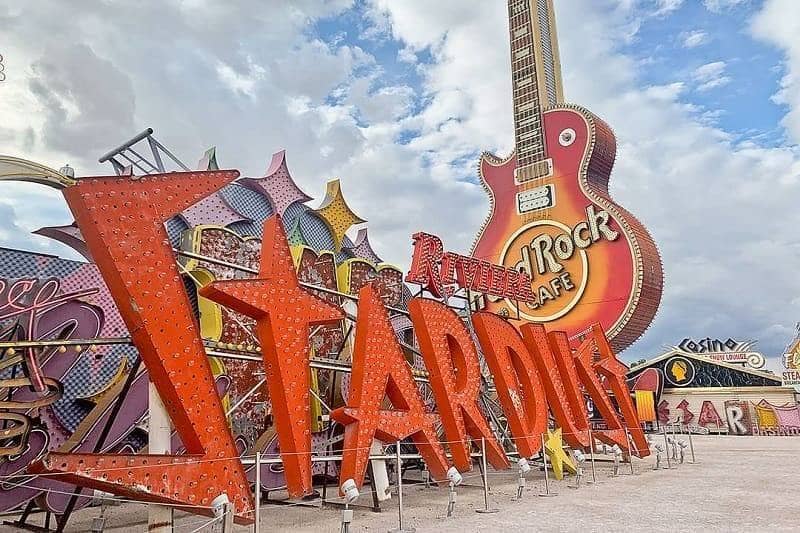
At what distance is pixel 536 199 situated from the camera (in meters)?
28.9

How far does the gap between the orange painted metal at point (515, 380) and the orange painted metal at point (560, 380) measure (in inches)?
12.6

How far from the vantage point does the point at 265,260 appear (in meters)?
9.59

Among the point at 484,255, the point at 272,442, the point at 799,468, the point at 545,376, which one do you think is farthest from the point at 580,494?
the point at 484,255

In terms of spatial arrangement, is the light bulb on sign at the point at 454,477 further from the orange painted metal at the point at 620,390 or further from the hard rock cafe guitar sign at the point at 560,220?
the hard rock cafe guitar sign at the point at 560,220

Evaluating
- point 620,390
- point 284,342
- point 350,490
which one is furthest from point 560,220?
point 350,490

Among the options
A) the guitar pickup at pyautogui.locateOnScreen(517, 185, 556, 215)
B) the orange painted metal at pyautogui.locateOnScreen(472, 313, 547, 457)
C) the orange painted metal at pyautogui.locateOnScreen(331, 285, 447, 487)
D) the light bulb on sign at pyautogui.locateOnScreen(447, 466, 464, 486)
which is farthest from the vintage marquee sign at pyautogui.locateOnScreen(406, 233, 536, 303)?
the guitar pickup at pyautogui.locateOnScreen(517, 185, 556, 215)

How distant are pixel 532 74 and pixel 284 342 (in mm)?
25761

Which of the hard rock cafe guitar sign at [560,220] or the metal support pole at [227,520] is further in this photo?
the hard rock cafe guitar sign at [560,220]

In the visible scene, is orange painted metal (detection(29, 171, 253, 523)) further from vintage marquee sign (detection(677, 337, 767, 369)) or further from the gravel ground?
vintage marquee sign (detection(677, 337, 767, 369))

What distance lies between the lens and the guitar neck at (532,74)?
29625 millimetres

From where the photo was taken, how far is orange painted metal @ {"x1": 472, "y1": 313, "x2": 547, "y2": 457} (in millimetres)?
14031

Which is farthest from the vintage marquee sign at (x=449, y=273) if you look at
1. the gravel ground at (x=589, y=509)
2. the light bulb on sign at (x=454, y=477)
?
the gravel ground at (x=589, y=509)

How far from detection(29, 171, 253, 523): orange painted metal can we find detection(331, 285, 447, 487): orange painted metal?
7.30 feet

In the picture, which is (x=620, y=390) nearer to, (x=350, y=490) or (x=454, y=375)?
(x=454, y=375)
